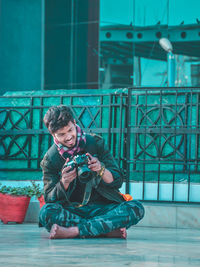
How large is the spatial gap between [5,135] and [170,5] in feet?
17.1

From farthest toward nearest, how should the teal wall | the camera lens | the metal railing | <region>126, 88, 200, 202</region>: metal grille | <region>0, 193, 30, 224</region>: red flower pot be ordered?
the teal wall, <region>126, 88, 200, 202</region>: metal grille, the metal railing, <region>0, 193, 30, 224</region>: red flower pot, the camera lens

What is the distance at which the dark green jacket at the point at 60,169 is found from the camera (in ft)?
15.4

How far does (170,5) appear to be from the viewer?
12.2 m

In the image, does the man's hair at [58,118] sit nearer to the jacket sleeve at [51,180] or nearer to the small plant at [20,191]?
the jacket sleeve at [51,180]

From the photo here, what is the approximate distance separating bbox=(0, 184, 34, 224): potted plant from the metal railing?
119cm

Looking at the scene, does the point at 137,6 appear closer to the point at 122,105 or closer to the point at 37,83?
the point at 37,83

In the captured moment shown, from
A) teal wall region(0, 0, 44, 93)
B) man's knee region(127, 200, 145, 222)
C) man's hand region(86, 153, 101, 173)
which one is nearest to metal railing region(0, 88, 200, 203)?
man's knee region(127, 200, 145, 222)

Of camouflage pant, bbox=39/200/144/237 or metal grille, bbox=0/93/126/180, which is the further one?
metal grille, bbox=0/93/126/180

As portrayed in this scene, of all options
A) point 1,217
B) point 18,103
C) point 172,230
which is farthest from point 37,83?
point 172,230

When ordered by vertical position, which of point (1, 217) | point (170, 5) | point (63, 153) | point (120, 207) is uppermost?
point (170, 5)

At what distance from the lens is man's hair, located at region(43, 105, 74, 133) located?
14.6 feet

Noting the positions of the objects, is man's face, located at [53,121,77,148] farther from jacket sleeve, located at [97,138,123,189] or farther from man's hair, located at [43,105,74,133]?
jacket sleeve, located at [97,138,123,189]

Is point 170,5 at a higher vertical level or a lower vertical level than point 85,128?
higher

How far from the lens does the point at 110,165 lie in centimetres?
473
